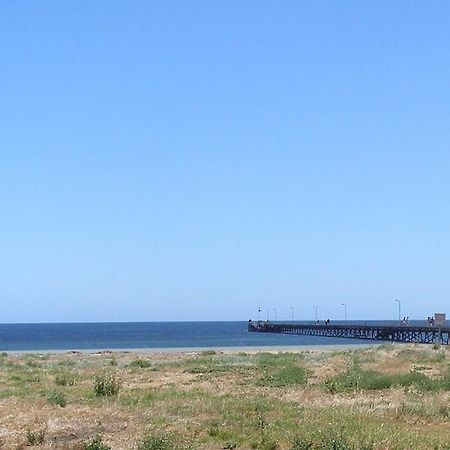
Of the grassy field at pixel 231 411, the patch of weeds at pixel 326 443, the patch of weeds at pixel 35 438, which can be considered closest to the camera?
the patch of weeds at pixel 326 443

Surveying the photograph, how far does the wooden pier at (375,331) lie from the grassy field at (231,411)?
52.6 metres

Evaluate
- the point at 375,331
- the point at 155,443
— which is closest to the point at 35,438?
the point at 155,443

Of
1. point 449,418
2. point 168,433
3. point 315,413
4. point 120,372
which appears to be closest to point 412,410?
point 449,418

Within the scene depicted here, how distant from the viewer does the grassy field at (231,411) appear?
59.7 ft

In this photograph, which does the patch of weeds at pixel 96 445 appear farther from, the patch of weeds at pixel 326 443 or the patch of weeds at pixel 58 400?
the patch of weeds at pixel 58 400

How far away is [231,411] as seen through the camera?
22.5 m

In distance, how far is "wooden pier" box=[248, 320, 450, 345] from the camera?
292 feet

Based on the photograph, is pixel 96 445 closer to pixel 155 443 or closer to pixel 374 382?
pixel 155 443

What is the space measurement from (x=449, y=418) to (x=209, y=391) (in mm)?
→ 10984

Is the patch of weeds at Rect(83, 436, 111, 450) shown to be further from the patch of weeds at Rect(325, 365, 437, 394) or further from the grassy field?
the patch of weeds at Rect(325, 365, 437, 394)

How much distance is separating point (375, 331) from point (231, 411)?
99.9 metres

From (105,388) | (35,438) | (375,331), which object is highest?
(105,388)

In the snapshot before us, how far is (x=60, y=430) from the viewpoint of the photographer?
20078mm

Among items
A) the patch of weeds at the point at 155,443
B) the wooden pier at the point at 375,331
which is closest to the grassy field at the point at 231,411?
the patch of weeds at the point at 155,443
